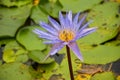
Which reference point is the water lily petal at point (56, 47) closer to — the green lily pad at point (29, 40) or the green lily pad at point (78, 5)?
the green lily pad at point (29, 40)

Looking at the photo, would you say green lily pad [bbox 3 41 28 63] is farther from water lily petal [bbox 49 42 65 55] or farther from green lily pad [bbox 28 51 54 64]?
water lily petal [bbox 49 42 65 55]

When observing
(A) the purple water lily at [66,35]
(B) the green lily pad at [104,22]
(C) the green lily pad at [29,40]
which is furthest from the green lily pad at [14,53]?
(A) the purple water lily at [66,35]

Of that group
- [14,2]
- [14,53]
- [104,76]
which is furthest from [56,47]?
[14,2]

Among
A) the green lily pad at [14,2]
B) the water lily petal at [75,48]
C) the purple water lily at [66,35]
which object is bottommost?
the green lily pad at [14,2]

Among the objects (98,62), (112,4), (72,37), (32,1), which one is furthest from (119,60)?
(32,1)

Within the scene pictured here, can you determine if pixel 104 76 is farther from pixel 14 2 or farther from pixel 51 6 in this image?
pixel 14 2

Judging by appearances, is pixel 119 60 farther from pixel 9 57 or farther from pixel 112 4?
pixel 9 57
